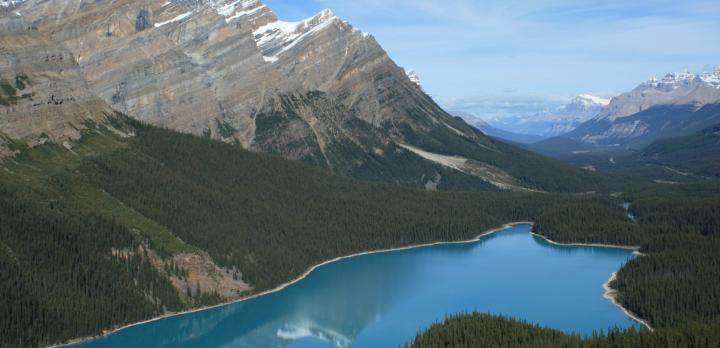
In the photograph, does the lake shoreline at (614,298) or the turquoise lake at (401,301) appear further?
the lake shoreline at (614,298)

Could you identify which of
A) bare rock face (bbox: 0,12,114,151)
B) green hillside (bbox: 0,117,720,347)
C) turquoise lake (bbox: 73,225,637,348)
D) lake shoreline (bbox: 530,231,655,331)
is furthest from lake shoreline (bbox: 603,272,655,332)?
bare rock face (bbox: 0,12,114,151)

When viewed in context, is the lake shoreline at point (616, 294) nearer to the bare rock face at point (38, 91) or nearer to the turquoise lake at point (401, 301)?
the turquoise lake at point (401, 301)

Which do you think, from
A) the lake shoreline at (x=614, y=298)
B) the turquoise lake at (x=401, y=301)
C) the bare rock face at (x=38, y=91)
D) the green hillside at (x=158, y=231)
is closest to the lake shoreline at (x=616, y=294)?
the lake shoreline at (x=614, y=298)

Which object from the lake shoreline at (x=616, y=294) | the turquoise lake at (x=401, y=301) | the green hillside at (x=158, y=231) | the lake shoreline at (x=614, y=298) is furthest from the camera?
the lake shoreline at (x=616, y=294)

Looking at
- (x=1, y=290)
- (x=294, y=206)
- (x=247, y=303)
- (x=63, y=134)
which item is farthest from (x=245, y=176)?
(x=1, y=290)

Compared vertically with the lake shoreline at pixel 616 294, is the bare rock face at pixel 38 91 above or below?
above

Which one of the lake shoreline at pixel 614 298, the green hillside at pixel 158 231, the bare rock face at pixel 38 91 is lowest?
the lake shoreline at pixel 614 298

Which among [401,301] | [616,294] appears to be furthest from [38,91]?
[616,294]

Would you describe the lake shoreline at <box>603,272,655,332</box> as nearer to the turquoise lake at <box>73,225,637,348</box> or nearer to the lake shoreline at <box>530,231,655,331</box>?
the lake shoreline at <box>530,231,655,331</box>

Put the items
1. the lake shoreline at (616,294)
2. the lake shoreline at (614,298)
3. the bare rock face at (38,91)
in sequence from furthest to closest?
1. the bare rock face at (38,91)
2. the lake shoreline at (616,294)
3. the lake shoreline at (614,298)
